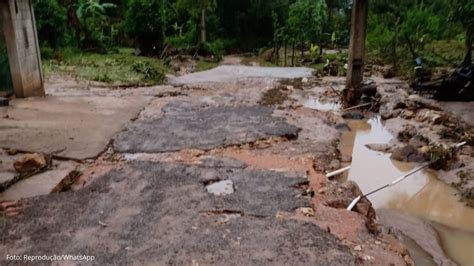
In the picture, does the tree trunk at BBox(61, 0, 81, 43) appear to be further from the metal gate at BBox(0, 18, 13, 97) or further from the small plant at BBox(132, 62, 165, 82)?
the metal gate at BBox(0, 18, 13, 97)

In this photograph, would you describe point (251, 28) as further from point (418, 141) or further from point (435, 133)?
point (418, 141)

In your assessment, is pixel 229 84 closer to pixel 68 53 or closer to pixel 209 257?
pixel 68 53

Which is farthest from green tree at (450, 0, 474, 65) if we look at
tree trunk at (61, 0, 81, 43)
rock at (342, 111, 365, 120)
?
tree trunk at (61, 0, 81, 43)

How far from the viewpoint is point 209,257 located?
2.84 meters

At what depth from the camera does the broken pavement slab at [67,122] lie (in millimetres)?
5355

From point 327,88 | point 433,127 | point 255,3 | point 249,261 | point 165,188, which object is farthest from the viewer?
point 255,3

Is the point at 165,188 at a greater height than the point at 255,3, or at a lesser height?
lesser

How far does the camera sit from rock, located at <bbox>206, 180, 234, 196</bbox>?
3965mm

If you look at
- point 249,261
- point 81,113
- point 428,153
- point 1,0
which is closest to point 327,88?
point 428,153

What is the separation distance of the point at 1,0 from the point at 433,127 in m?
8.29

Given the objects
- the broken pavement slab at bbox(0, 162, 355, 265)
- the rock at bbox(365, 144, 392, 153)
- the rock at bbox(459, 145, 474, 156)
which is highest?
the broken pavement slab at bbox(0, 162, 355, 265)

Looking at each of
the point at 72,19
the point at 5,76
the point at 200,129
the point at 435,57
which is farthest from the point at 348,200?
the point at 72,19

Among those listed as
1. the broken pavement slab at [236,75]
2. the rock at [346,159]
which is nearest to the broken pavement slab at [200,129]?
the rock at [346,159]

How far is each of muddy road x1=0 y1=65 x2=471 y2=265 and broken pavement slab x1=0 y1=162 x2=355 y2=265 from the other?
0.01 m
